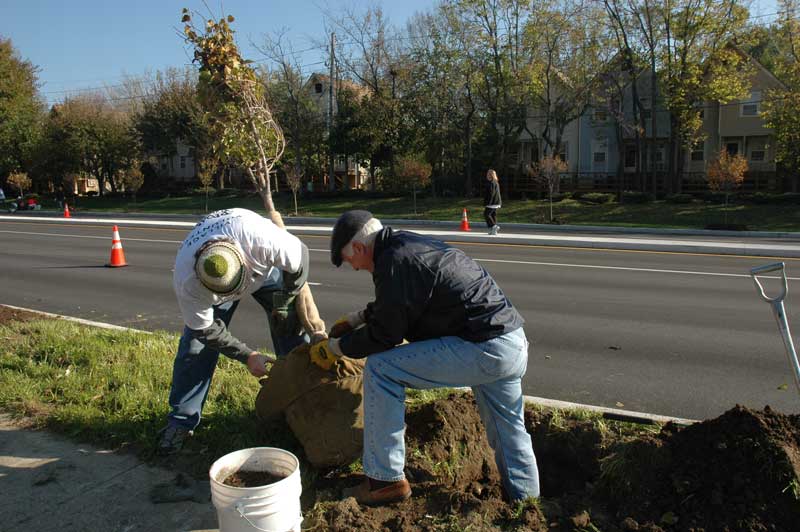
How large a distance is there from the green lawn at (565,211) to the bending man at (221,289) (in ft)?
72.3

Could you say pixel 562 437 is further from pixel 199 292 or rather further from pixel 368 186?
pixel 368 186

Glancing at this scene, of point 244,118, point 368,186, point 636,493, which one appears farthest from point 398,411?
point 368,186

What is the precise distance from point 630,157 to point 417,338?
41794 millimetres

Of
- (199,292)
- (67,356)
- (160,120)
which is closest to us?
(199,292)

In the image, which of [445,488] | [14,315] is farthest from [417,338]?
[14,315]

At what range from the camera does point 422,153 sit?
3688cm

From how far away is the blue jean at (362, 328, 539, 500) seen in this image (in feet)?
9.84

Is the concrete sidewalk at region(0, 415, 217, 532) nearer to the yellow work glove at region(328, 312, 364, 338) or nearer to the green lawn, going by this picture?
the yellow work glove at region(328, 312, 364, 338)

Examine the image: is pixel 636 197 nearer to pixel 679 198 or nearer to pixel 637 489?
pixel 679 198

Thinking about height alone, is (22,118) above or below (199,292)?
above

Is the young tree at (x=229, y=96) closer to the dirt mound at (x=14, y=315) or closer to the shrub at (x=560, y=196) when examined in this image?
the dirt mound at (x=14, y=315)

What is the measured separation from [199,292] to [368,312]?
1010 millimetres

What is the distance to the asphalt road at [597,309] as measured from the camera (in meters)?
5.34

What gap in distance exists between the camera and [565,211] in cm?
2983
